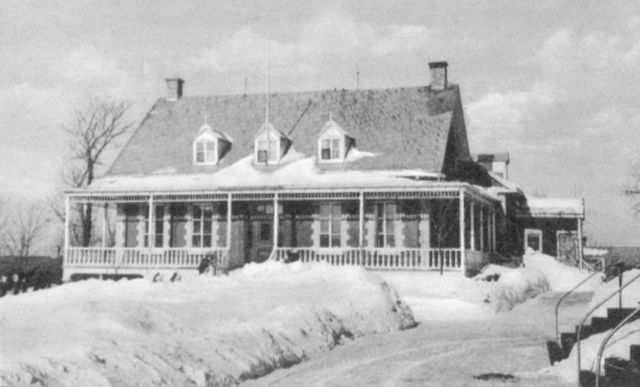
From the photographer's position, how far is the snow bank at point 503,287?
22984 millimetres

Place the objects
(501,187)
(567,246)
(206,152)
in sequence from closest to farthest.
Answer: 1. (206,152)
2. (501,187)
3. (567,246)

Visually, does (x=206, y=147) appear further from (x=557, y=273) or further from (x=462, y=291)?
(x=462, y=291)

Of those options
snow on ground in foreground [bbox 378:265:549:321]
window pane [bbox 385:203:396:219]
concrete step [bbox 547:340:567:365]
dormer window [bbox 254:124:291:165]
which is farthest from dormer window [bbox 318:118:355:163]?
concrete step [bbox 547:340:567:365]

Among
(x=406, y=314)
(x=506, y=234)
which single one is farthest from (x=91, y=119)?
(x=406, y=314)

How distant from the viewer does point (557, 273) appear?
109 ft

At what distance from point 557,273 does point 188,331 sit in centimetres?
2399

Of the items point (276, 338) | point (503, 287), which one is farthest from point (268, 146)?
point (276, 338)

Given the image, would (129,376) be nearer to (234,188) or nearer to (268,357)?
(268,357)

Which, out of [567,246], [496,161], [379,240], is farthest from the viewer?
[496,161]

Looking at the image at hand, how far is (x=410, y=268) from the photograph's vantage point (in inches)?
1140

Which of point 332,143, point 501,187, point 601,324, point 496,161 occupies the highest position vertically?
point 496,161

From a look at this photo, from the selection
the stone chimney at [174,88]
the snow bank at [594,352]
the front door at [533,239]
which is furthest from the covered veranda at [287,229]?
the snow bank at [594,352]

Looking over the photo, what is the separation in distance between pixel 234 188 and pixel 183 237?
15.7 feet

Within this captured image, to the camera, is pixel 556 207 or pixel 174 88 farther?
pixel 174 88
